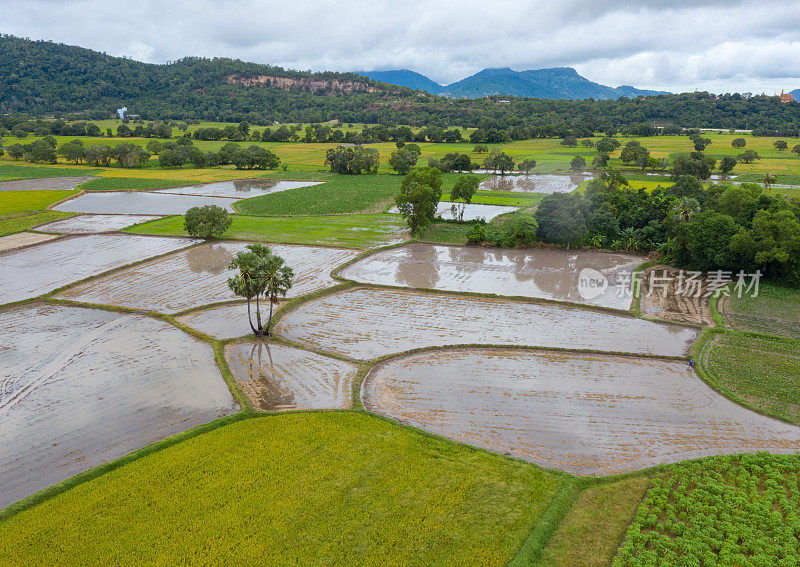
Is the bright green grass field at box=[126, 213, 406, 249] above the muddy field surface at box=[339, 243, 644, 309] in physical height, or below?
above

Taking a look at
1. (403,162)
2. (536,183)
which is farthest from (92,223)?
(536,183)

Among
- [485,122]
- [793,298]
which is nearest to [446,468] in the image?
[793,298]

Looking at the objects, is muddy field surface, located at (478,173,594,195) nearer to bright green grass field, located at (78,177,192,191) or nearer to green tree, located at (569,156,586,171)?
green tree, located at (569,156,586,171)

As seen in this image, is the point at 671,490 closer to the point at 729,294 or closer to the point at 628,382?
the point at 628,382

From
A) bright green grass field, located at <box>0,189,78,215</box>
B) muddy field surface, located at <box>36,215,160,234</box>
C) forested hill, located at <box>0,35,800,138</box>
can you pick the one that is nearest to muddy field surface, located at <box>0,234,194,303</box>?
muddy field surface, located at <box>36,215,160,234</box>

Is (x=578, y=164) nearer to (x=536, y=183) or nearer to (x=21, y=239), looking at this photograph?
(x=536, y=183)
